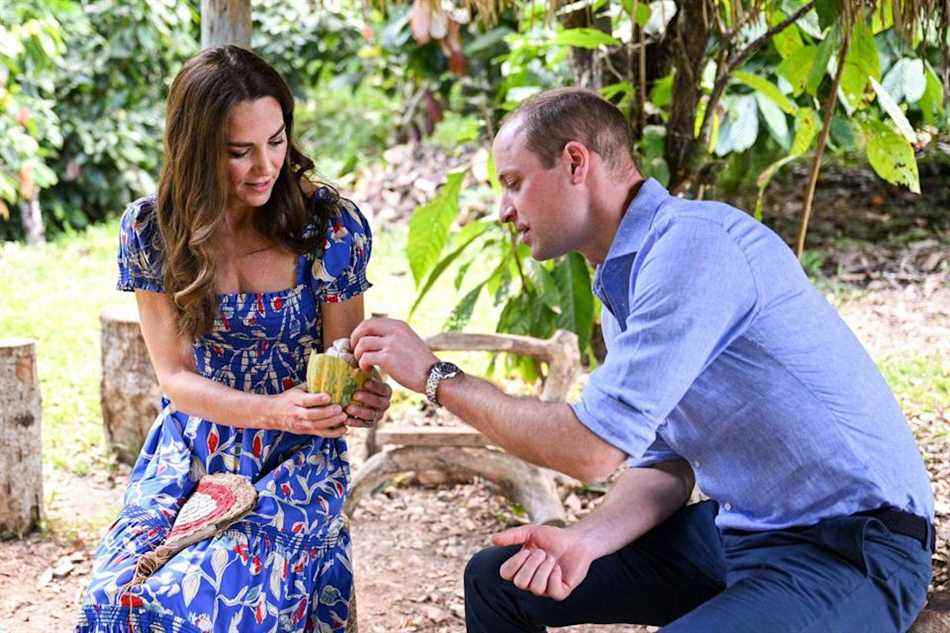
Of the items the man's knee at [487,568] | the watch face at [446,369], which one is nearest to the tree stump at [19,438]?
the man's knee at [487,568]

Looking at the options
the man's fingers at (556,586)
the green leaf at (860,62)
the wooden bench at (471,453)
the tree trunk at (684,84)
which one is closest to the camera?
the man's fingers at (556,586)

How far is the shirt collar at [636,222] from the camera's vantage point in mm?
2129

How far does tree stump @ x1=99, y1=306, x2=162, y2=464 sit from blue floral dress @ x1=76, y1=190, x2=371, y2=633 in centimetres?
172

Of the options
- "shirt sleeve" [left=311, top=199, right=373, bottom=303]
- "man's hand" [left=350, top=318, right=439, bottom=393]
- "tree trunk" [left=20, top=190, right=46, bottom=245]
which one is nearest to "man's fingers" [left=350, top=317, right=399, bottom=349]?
"man's hand" [left=350, top=318, right=439, bottom=393]

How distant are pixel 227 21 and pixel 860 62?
77.4 inches

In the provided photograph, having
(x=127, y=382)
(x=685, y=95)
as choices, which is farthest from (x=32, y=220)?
(x=685, y=95)

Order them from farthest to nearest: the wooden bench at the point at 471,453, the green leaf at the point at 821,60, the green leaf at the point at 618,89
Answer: the green leaf at the point at 618,89 < the wooden bench at the point at 471,453 < the green leaf at the point at 821,60

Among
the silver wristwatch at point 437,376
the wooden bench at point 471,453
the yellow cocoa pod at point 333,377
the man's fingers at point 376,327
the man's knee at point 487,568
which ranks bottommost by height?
the wooden bench at point 471,453

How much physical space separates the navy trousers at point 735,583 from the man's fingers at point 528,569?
0.26 meters

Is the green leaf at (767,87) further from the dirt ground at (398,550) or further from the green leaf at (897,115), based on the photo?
the dirt ground at (398,550)

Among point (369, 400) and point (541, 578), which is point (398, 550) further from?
point (541, 578)

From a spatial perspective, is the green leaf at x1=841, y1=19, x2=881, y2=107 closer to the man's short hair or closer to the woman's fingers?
the man's short hair

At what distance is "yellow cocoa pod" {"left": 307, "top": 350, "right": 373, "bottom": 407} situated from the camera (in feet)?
7.98

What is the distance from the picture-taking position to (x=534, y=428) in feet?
6.67
